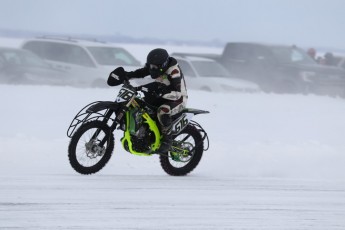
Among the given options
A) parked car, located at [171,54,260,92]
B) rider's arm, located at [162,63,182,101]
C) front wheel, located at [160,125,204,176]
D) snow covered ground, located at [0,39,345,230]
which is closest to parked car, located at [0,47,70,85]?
parked car, located at [171,54,260,92]

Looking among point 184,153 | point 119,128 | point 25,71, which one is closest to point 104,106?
point 119,128

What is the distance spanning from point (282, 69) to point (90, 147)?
1639 cm

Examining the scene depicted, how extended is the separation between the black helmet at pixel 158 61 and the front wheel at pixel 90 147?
0.87m

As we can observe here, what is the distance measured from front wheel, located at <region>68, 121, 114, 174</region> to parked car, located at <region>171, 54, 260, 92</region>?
12.8 meters

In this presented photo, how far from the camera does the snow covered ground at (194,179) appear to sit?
6762 mm

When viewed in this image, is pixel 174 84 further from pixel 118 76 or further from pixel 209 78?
pixel 209 78

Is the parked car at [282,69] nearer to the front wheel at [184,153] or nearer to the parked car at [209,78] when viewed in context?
the parked car at [209,78]

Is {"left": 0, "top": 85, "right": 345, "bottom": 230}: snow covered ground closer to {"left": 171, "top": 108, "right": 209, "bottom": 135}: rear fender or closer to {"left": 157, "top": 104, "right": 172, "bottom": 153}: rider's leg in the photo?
{"left": 157, "top": 104, "right": 172, "bottom": 153}: rider's leg

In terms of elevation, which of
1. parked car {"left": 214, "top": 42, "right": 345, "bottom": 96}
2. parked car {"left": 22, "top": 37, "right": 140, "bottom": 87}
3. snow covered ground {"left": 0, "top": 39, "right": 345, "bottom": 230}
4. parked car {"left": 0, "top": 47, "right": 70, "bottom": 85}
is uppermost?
parked car {"left": 214, "top": 42, "right": 345, "bottom": 96}

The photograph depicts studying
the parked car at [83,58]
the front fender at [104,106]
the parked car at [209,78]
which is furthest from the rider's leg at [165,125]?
the parked car at [209,78]

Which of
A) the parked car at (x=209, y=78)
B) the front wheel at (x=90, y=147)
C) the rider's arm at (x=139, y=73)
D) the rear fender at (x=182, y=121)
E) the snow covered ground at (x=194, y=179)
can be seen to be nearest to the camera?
the snow covered ground at (x=194, y=179)

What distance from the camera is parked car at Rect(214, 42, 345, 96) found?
23.9 m

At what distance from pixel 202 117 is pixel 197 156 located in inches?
229

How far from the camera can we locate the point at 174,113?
883 centimetres
